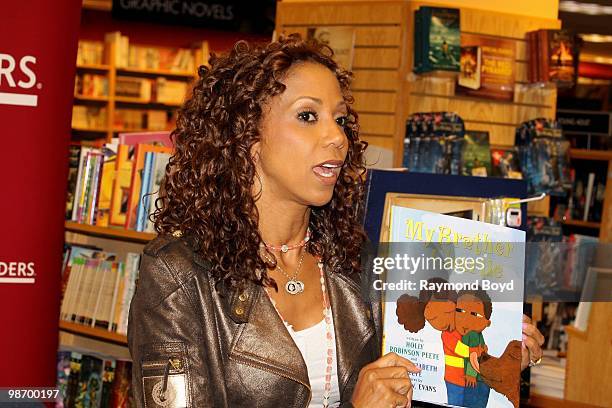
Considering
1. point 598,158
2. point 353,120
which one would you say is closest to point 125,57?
point 598,158

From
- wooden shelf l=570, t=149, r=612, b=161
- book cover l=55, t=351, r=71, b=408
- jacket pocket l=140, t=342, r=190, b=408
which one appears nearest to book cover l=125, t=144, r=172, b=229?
book cover l=55, t=351, r=71, b=408

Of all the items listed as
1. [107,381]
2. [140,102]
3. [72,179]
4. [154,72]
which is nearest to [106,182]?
[72,179]

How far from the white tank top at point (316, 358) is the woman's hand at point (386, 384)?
0.15 meters

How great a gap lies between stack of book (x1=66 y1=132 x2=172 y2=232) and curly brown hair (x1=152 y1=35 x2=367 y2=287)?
1634 millimetres

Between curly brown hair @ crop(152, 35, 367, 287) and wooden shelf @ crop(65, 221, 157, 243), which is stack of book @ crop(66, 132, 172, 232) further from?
curly brown hair @ crop(152, 35, 367, 287)

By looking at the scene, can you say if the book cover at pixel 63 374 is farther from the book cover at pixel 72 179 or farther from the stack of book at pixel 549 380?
the stack of book at pixel 549 380

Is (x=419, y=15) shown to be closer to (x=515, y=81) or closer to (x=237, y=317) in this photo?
(x=515, y=81)

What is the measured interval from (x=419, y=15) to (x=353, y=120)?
276 cm

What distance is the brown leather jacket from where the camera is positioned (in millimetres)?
2010

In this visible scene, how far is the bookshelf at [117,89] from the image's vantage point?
1195 centimetres

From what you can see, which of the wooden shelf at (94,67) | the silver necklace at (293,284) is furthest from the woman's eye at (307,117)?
the wooden shelf at (94,67)

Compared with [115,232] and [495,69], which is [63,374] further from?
[495,69]

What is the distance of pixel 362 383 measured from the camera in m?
2.02

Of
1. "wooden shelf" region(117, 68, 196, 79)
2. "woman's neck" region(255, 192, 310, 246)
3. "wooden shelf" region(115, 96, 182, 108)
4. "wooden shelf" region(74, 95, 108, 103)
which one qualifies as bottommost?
"woman's neck" region(255, 192, 310, 246)
